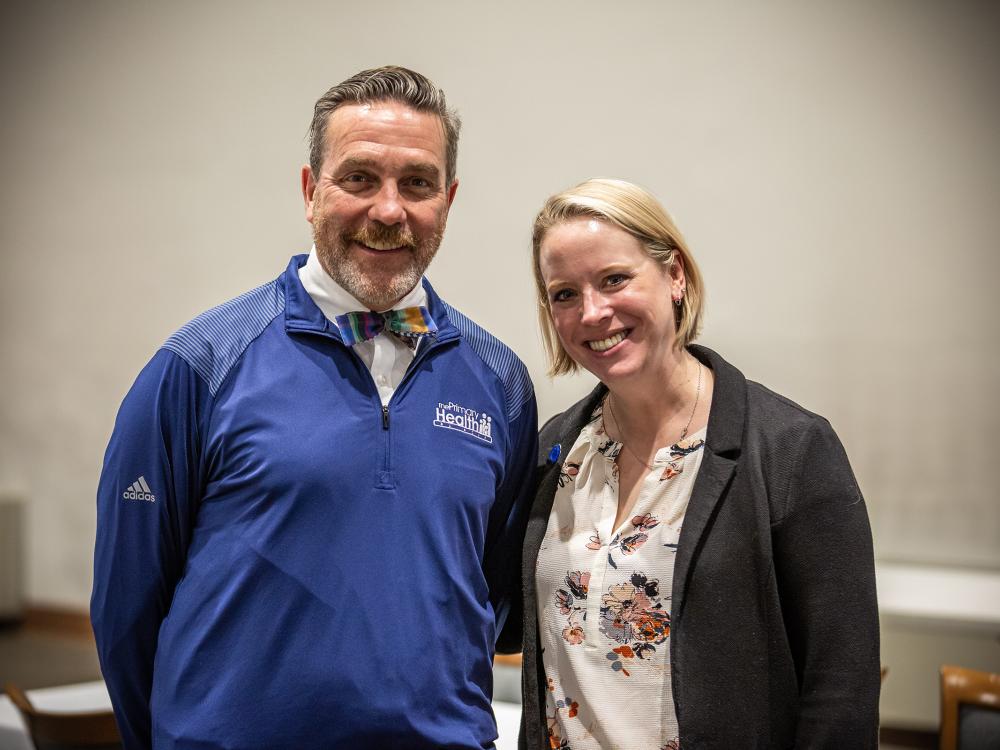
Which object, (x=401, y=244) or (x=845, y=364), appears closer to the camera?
(x=401, y=244)

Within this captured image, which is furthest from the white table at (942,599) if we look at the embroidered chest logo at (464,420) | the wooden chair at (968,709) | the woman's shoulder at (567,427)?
the embroidered chest logo at (464,420)

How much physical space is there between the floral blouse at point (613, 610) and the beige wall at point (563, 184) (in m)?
3.02

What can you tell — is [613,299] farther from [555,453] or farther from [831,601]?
[831,601]

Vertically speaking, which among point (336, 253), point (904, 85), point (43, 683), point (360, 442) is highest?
point (904, 85)

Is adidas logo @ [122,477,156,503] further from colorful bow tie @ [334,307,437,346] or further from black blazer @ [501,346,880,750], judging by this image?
black blazer @ [501,346,880,750]

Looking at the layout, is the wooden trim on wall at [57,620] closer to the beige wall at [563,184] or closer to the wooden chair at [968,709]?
the beige wall at [563,184]

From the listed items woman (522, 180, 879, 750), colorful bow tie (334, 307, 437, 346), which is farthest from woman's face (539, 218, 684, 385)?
colorful bow tie (334, 307, 437, 346)

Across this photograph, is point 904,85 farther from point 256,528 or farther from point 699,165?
point 256,528

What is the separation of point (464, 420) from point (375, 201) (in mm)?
444

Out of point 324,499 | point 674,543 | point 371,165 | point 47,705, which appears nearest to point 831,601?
point 674,543

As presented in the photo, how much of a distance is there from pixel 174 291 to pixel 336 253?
4697 millimetres

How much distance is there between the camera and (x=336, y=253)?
1.73 metres

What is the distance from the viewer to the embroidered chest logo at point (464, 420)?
1738 mm


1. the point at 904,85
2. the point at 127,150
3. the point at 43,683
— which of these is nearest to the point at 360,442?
Result: the point at 904,85
